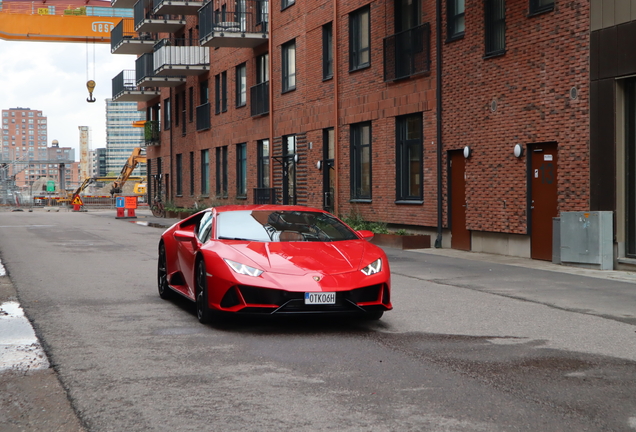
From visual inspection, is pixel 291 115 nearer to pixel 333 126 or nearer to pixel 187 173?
pixel 333 126

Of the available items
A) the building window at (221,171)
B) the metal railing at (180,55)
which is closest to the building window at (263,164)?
the building window at (221,171)

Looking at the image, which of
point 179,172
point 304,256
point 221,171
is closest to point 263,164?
point 221,171

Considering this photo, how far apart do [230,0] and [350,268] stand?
28.5m

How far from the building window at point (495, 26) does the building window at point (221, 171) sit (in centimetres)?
1991

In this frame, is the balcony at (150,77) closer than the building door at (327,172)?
No

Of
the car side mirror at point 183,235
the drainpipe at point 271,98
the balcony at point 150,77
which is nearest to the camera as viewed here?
the car side mirror at point 183,235

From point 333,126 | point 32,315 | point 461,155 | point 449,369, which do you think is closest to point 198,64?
point 333,126

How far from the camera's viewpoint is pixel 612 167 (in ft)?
47.6

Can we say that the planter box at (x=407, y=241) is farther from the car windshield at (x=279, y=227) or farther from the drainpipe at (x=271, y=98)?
the drainpipe at (x=271, y=98)

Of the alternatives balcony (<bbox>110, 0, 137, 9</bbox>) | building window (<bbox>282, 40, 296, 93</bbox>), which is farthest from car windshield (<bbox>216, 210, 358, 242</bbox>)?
balcony (<bbox>110, 0, 137, 9</bbox>)

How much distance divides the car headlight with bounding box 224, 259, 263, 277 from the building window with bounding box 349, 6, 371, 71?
15.9m

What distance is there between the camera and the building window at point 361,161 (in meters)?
23.8

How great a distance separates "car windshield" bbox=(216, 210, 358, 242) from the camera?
9047 millimetres

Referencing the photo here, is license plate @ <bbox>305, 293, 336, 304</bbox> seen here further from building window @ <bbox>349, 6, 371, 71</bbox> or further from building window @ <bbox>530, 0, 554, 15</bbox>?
building window @ <bbox>349, 6, 371, 71</bbox>
